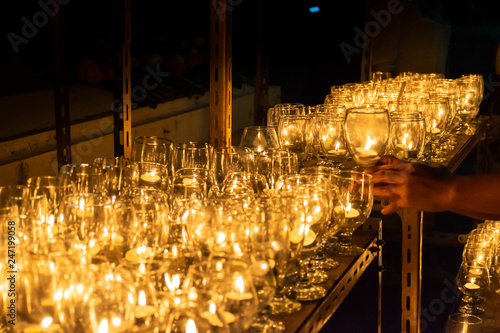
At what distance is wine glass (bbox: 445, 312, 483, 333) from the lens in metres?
2.22

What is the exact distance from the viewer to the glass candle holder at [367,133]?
1.88 metres

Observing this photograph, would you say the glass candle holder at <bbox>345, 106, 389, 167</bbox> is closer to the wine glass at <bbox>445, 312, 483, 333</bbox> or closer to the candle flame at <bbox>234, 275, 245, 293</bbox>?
the wine glass at <bbox>445, 312, 483, 333</bbox>

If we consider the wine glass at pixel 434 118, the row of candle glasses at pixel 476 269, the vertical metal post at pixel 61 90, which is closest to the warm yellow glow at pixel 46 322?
the vertical metal post at pixel 61 90

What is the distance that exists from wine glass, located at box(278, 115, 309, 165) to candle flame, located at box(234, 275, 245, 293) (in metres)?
1.03

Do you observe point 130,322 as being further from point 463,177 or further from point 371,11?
point 371,11

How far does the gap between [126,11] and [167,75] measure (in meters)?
2.72

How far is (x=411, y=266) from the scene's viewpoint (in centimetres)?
202

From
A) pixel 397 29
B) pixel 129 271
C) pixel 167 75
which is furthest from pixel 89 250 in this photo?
pixel 167 75

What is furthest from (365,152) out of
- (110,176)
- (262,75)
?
(262,75)

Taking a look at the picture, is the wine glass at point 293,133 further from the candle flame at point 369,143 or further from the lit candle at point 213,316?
the lit candle at point 213,316

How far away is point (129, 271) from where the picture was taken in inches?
39.0

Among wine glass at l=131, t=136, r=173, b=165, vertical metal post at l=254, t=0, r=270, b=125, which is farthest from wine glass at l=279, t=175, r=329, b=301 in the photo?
vertical metal post at l=254, t=0, r=270, b=125

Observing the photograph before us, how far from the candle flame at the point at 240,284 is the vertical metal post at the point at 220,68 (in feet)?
4.32

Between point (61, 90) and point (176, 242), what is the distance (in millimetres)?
1026
